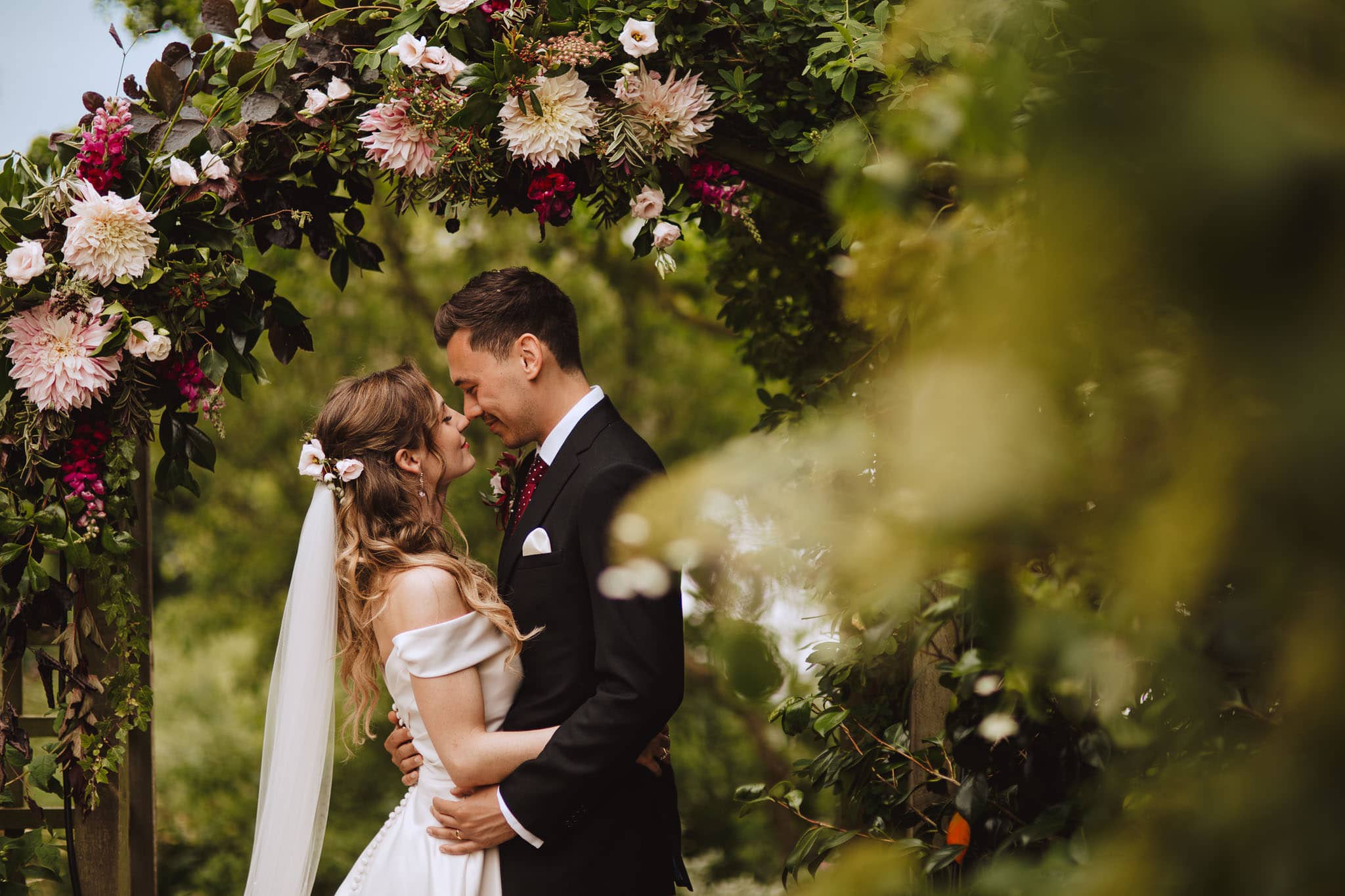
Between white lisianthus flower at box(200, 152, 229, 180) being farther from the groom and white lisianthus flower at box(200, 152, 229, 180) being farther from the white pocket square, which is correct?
the white pocket square

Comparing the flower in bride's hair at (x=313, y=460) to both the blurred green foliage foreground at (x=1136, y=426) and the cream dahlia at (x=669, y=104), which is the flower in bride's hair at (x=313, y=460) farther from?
the blurred green foliage foreground at (x=1136, y=426)

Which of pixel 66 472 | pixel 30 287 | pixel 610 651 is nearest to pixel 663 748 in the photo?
pixel 610 651

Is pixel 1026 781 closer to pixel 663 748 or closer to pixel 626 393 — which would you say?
pixel 663 748

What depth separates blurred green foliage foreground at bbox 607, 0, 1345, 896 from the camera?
300mm

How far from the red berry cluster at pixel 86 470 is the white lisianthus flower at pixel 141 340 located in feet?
0.76

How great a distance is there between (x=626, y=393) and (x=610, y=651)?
4.44 m

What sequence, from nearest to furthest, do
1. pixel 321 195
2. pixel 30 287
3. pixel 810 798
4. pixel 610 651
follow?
pixel 610 651 < pixel 30 287 < pixel 321 195 < pixel 810 798

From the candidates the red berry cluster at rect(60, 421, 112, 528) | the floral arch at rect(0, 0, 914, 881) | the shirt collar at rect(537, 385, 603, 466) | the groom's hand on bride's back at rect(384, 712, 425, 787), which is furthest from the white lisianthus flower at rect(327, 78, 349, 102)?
the groom's hand on bride's back at rect(384, 712, 425, 787)

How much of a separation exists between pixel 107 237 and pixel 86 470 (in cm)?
51

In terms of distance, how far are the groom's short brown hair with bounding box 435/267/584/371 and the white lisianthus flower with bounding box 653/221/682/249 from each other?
237 millimetres

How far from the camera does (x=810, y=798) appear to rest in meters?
5.21

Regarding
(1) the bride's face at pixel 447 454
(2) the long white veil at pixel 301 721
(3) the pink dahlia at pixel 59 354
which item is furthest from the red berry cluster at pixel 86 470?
(1) the bride's face at pixel 447 454

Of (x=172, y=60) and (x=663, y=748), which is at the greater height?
(x=172, y=60)

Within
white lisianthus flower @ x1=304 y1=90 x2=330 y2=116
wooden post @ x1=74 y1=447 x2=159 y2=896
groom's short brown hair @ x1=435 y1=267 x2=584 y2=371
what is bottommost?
wooden post @ x1=74 y1=447 x2=159 y2=896
